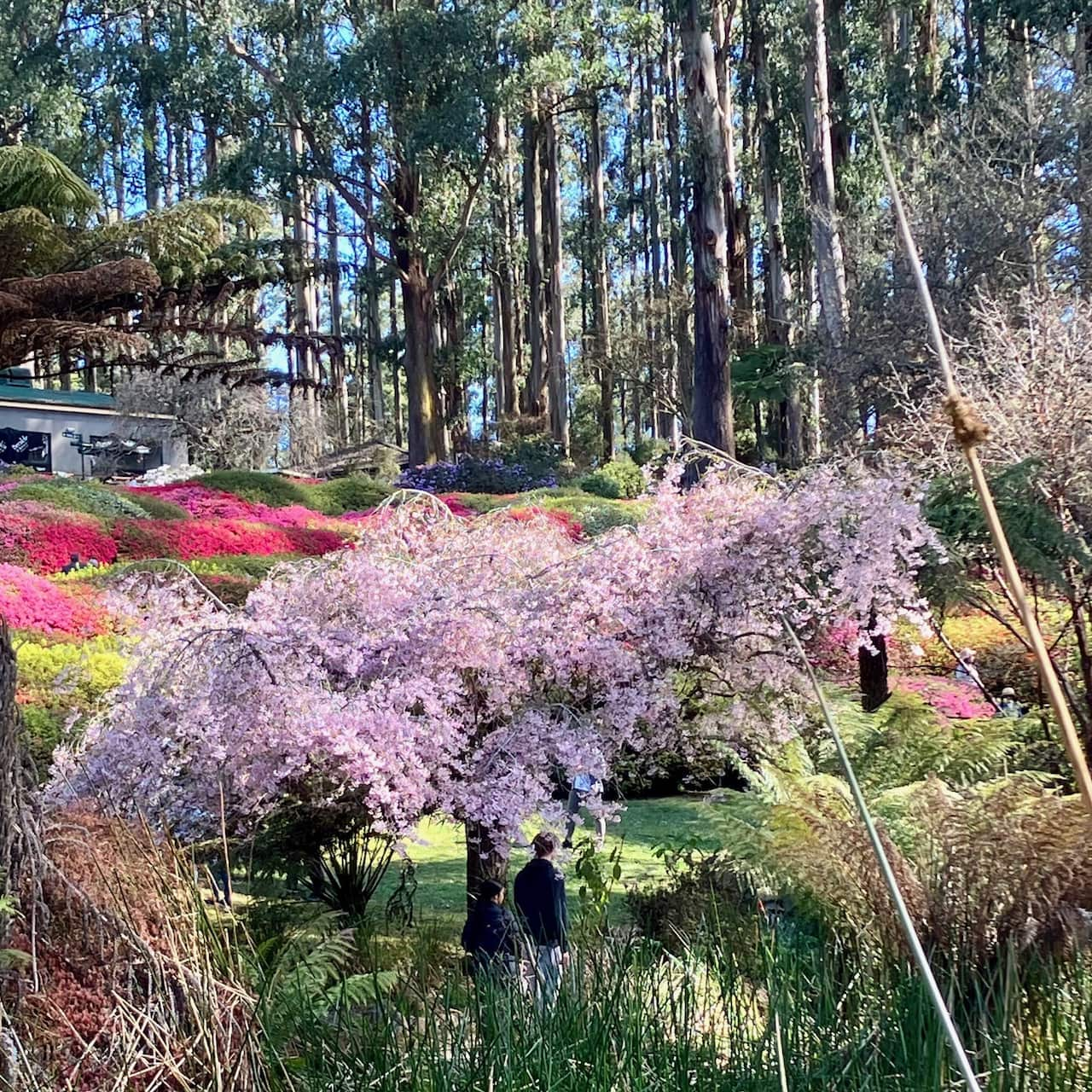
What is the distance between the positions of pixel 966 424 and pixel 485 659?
397cm

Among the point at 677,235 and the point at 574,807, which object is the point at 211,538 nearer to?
the point at 574,807

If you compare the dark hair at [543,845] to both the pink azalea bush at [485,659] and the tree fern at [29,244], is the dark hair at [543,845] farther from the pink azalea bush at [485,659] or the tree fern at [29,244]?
the tree fern at [29,244]

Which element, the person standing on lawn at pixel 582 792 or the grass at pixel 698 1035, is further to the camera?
the person standing on lawn at pixel 582 792

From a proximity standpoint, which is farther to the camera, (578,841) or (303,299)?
(303,299)

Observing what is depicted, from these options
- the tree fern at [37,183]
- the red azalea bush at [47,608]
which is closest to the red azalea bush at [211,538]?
the red azalea bush at [47,608]

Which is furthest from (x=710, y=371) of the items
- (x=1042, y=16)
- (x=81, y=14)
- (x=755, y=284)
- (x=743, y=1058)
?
(x=755, y=284)

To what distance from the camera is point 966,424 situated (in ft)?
2.02

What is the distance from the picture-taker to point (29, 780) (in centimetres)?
292

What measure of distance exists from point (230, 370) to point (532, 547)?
18.1 meters

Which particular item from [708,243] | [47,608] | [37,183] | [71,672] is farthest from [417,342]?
[71,672]

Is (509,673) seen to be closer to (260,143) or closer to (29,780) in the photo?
(29,780)

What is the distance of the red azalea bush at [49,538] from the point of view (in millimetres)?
12188

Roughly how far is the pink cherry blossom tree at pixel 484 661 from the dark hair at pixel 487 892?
0.24 meters

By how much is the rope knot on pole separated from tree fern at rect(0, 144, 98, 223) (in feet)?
61.5
